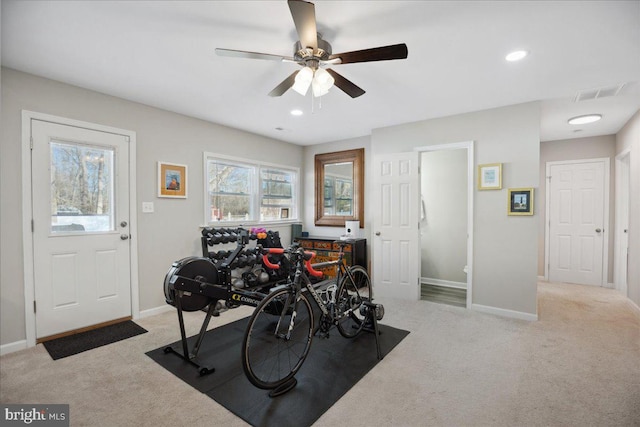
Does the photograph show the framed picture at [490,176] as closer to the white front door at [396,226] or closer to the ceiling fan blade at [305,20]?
the white front door at [396,226]

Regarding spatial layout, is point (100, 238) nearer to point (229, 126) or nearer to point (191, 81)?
point (191, 81)

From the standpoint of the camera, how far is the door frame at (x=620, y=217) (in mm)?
4433

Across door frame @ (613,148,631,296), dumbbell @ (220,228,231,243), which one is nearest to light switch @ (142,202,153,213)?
dumbbell @ (220,228,231,243)

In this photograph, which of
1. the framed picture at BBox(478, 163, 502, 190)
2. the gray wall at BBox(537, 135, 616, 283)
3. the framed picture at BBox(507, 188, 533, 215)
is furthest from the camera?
the gray wall at BBox(537, 135, 616, 283)

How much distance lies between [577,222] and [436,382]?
15.7ft

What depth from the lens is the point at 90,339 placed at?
288cm

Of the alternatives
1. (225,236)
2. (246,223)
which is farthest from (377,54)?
(246,223)

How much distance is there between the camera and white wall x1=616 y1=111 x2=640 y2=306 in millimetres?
3699

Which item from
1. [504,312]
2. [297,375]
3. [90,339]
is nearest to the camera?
[297,375]

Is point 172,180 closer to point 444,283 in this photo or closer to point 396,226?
point 396,226

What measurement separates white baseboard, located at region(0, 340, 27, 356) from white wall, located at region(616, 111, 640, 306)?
6860mm

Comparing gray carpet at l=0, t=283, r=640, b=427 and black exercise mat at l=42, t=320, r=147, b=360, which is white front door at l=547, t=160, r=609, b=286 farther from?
black exercise mat at l=42, t=320, r=147, b=360

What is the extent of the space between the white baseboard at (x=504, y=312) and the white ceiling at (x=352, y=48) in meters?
2.52

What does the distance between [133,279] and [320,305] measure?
2444mm
